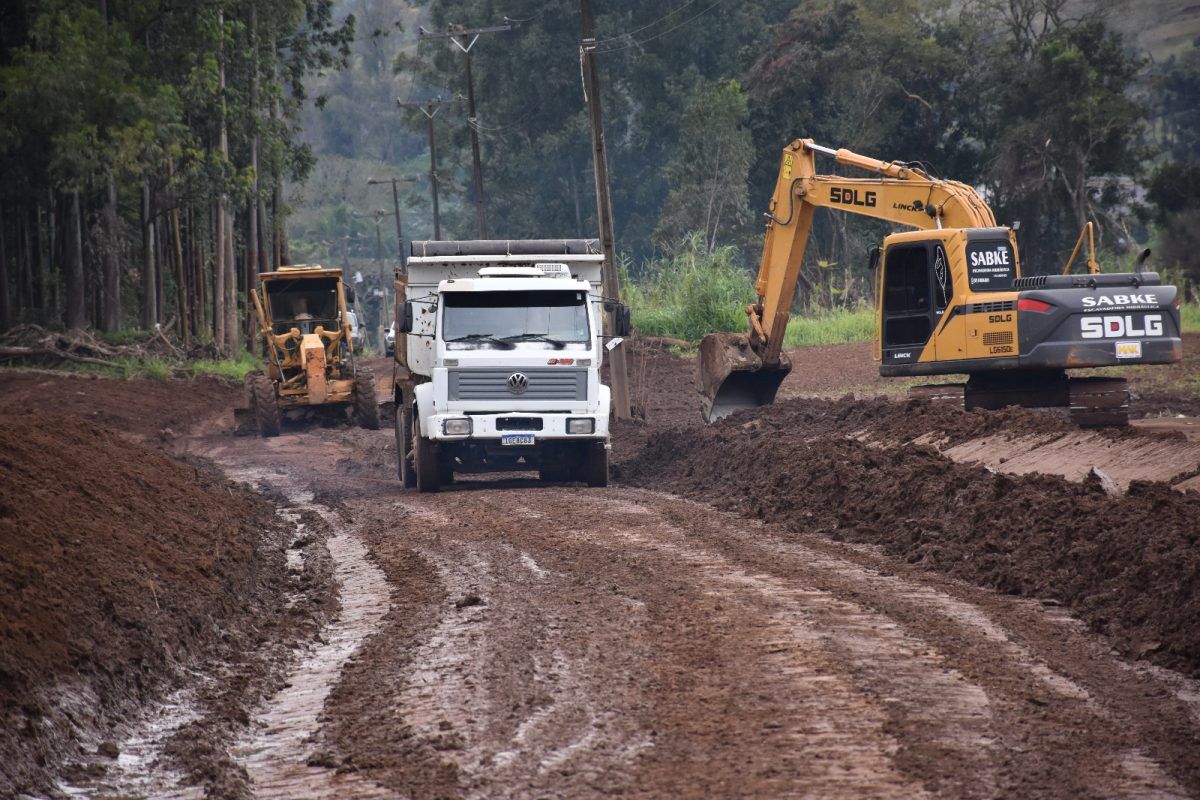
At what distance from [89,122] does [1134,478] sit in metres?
31.1

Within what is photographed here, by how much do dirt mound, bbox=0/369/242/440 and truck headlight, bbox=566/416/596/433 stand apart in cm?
1248

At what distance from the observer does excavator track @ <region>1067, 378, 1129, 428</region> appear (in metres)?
18.3

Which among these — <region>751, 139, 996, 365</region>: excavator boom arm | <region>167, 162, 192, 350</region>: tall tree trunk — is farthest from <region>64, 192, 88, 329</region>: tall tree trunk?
<region>751, 139, 996, 365</region>: excavator boom arm

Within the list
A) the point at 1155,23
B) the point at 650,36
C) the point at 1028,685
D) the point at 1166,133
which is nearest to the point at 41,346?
the point at 1028,685

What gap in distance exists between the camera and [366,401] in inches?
1107

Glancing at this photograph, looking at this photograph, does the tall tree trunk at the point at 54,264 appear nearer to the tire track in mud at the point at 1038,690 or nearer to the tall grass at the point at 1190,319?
the tall grass at the point at 1190,319

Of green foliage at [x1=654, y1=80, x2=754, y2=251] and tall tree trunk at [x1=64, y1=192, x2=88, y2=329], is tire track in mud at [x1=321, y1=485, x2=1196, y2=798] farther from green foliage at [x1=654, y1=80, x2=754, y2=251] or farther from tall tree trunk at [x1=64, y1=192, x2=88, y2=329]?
green foliage at [x1=654, y1=80, x2=754, y2=251]

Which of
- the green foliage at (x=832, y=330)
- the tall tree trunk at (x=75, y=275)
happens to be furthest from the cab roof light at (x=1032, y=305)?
the tall tree trunk at (x=75, y=275)

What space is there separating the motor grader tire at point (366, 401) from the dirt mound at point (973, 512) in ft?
28.1

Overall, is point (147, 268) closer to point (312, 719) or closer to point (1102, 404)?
point (1102, 404)

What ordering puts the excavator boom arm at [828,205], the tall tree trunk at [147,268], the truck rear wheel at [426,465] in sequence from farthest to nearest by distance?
the tall tree trunk at [147,268] → the excavator boom arm at [828,205] → the truck rear wheel at [426,465]

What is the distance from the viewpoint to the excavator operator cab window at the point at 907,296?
18688 mm

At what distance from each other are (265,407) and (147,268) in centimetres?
1908

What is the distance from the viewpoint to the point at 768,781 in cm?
598
